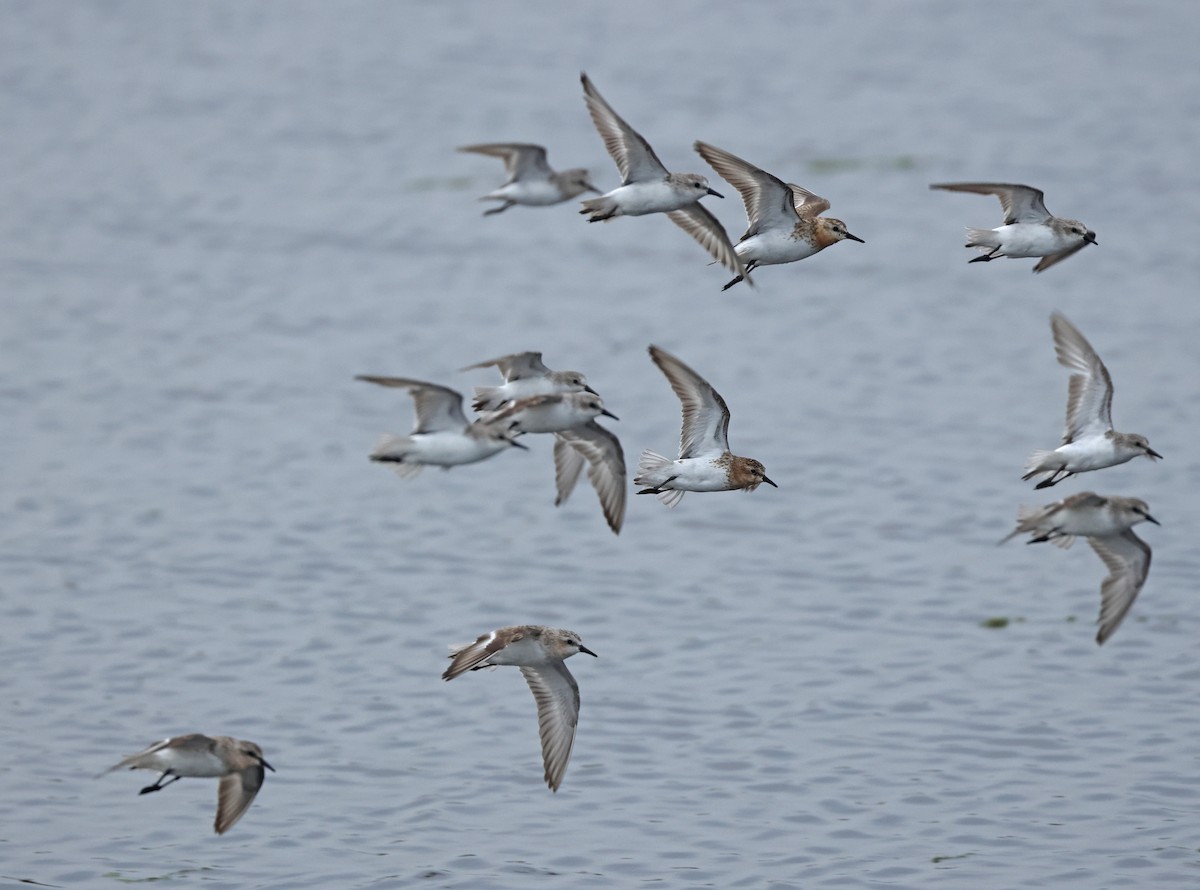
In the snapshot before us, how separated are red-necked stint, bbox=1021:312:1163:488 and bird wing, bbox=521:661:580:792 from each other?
135 inches

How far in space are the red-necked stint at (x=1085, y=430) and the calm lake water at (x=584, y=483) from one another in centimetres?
324

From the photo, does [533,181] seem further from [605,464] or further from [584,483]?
[584,483]

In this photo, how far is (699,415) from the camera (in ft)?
46.1

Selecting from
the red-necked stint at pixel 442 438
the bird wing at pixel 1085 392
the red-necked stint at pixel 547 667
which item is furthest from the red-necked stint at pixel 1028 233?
the red-necked stint at pixel 547 667

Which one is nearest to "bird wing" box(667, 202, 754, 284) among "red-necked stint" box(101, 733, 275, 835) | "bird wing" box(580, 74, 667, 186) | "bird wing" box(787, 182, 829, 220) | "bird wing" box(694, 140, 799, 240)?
"bird wing" box(694, 140, 799, 240)

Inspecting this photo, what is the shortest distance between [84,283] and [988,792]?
61.4 feet

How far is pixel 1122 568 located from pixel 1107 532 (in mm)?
435

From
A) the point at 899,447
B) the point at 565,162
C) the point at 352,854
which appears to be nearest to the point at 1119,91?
the point at 565,162

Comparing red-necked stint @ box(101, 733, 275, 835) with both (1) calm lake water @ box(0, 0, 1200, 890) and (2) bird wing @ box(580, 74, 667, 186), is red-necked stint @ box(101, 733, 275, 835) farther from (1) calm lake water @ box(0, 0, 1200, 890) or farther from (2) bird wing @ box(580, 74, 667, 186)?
(2) bird wing @ box(580, 74, 667, 186)

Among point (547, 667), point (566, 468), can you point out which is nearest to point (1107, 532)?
point (547, 667)

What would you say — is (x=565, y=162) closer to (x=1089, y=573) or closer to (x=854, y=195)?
(x=854, y=195)

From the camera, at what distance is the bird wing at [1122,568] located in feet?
45.6

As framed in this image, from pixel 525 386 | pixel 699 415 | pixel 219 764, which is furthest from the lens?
pixel 525 386

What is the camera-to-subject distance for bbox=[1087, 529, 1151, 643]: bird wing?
45.6ft
